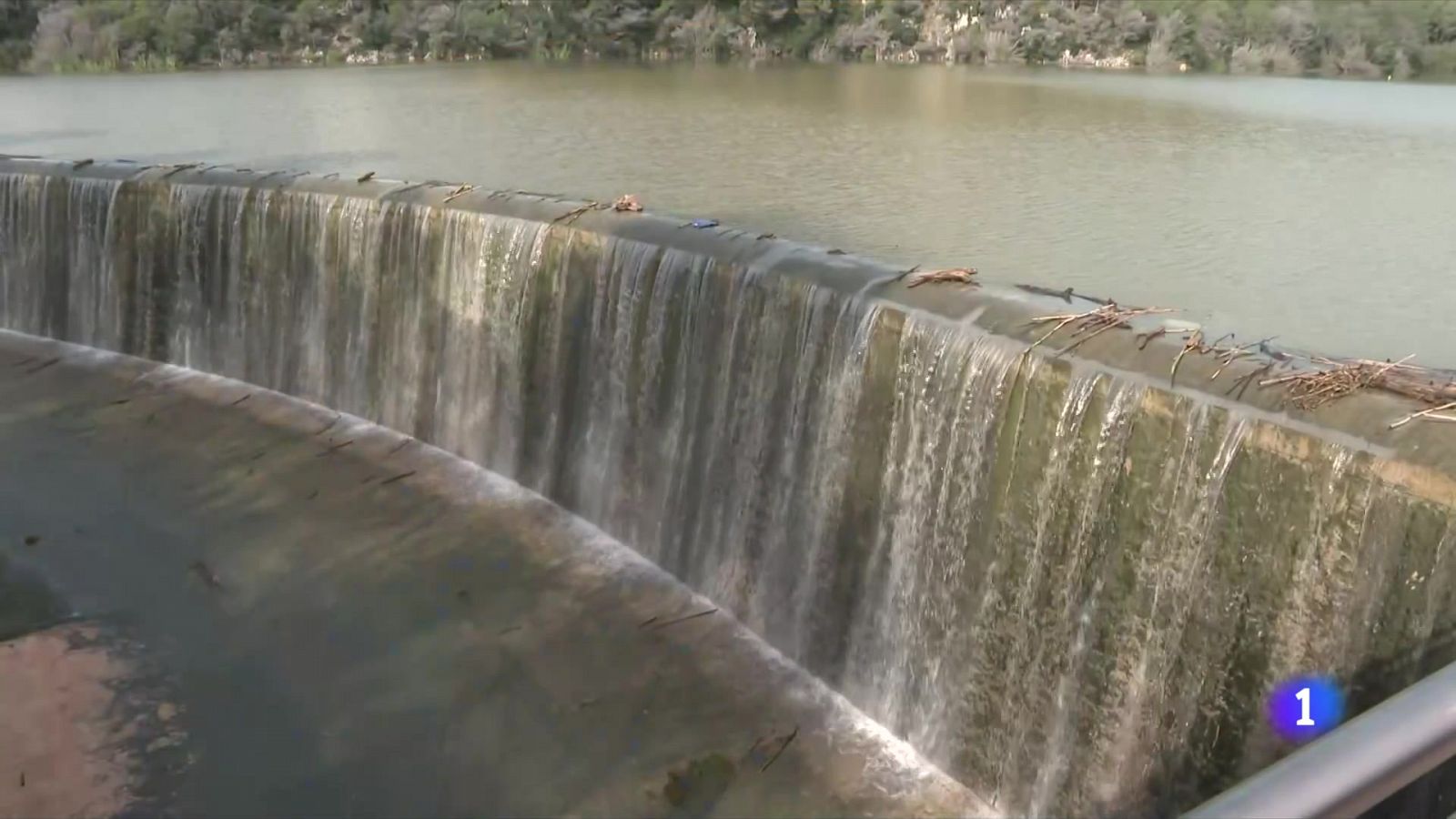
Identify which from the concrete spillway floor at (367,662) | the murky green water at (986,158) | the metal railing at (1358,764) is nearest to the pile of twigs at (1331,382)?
the concrete spillway floor at (367,662)

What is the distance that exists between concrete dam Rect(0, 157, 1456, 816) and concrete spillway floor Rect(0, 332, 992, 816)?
0.03 metres

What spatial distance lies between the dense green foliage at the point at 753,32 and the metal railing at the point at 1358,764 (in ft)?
95.2

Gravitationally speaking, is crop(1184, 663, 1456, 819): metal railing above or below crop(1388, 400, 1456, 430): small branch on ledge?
above

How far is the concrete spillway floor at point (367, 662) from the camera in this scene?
18.0 feet

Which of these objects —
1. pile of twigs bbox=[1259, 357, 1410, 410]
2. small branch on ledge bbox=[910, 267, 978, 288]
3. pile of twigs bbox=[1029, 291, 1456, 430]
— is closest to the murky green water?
small branch on ledge bbox=[910, 267, 978, 288]

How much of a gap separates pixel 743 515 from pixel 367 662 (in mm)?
2139

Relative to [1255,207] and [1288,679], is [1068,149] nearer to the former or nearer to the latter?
[1255,207]

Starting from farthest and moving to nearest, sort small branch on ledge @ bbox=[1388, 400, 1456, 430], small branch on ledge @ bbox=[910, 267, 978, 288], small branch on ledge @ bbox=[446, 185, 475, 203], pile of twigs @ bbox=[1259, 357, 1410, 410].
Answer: small branch on ledge @ bbox=[446, 185, 475, 203] < small branch on ledge @ bbox=[910, 267, 978, 288] < pile of twigs @ bbox=[1259, 357, 1410, 410] < small branch on ledge @ bbox=[1388, 400, 1456, 430]

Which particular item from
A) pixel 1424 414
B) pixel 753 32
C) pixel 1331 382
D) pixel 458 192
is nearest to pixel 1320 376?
pixel 1331 382

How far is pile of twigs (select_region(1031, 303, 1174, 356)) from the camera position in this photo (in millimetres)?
5391

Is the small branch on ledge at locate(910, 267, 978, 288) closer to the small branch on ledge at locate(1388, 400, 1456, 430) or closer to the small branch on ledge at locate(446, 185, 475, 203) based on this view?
the small branch on ledge at locate(1388, 400, 1456, 430)

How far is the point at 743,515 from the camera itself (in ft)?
22.8

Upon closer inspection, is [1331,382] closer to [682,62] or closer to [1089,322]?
[1089,322]

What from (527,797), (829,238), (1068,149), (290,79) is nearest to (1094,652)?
(527,797)
